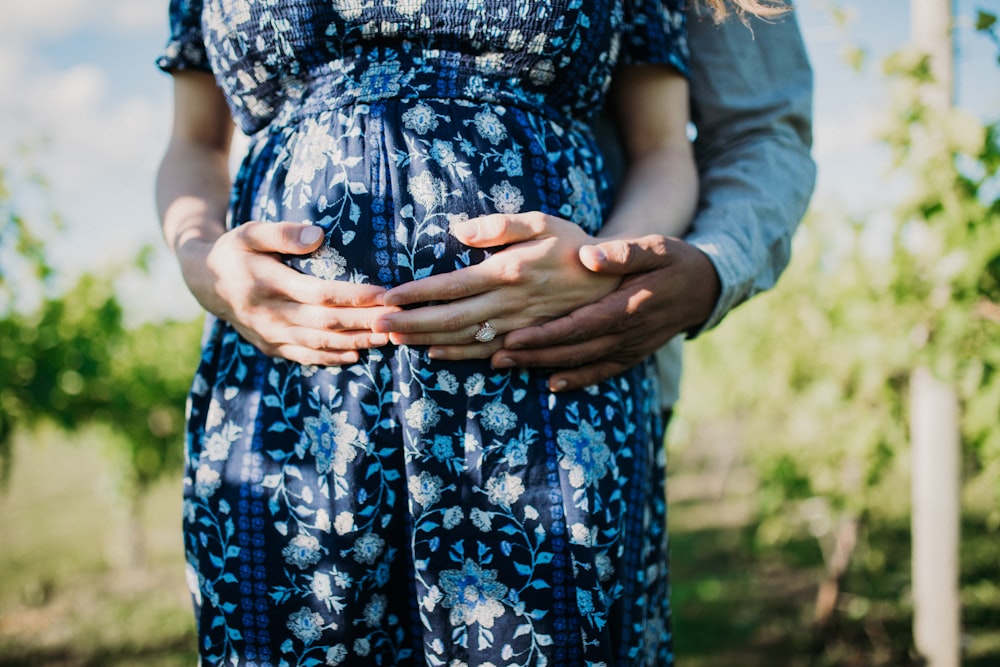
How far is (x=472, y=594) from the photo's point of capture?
→ 2.94 ft

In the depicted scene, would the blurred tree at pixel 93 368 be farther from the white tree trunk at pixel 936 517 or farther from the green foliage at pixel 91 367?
the white tree trunk at pixel 936 517

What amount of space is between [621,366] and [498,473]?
0.77 ft

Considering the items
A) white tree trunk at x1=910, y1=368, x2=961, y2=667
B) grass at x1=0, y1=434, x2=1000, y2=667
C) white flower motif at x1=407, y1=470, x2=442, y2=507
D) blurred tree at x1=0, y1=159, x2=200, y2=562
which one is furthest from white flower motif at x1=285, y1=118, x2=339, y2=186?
grass at x1=0, y1=434, x2=1000, y2=667

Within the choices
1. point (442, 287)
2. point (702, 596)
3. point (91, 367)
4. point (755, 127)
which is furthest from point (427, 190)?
point (702, 596)

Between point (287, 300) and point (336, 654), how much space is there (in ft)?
1.50

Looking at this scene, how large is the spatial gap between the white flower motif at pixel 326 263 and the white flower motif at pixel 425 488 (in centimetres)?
28

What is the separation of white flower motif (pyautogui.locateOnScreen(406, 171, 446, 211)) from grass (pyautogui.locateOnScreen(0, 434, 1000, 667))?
5.54 m

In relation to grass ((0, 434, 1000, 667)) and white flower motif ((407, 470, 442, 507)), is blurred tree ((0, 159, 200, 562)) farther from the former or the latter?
white flower motif ((407, 470, 442, 507))

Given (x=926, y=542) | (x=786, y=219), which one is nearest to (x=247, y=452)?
(x=786, y=219)

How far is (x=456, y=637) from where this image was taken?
35.6 inches

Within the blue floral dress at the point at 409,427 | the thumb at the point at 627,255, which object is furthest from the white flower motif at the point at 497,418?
the thumb at the point at 627,255

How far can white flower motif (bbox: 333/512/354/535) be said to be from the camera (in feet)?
2.98

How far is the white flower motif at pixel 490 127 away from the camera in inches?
37.9

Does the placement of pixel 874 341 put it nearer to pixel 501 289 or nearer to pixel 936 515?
pixel 936 515
